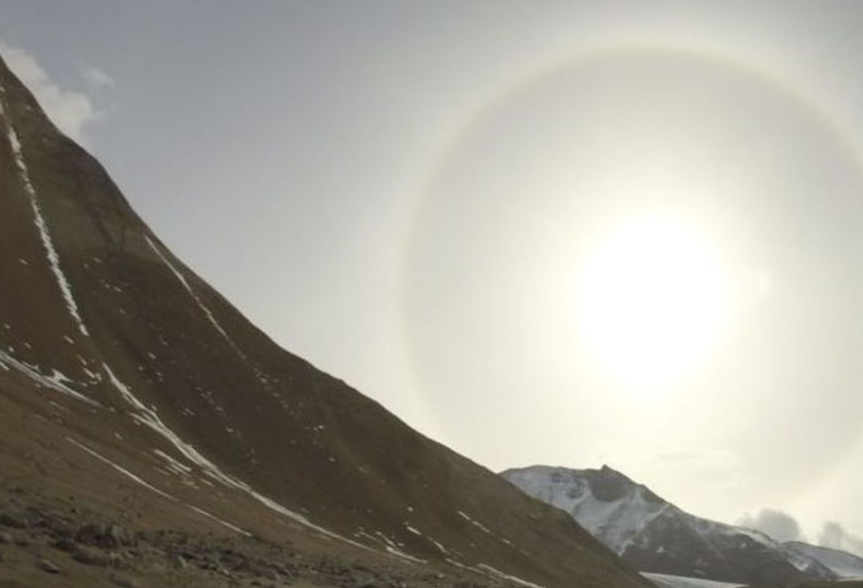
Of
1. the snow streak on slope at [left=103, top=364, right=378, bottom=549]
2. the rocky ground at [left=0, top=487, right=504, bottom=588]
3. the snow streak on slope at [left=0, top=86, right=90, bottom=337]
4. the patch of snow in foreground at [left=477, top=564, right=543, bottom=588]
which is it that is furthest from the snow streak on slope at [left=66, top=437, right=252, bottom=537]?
the patch of snow in foreground at [left=477, top=564, right=543, bottom=588]

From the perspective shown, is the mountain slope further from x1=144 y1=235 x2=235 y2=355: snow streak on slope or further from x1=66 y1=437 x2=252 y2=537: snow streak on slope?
x1=144 y1=235 x2=235 y2=355: snow streak on slope

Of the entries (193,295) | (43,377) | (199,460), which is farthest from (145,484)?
(193,295)

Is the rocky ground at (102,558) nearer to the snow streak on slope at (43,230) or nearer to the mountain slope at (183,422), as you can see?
the mountain slope at (183,422)

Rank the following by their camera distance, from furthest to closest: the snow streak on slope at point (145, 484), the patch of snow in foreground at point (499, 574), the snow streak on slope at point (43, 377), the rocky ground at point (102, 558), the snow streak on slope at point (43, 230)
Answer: the snow streak on slope at point (43, 230) < the patch of snow in foreground at point (499, 574) < the snow streak on slope at point (43, 377) < the snow streak on slope at point (145, 484) < the rocky ground at point (102, 558)

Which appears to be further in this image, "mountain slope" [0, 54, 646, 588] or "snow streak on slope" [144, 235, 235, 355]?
"snow streak on slope" [144, 235, 235, 355]

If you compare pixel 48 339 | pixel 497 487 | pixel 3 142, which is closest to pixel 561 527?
pixel 497 487

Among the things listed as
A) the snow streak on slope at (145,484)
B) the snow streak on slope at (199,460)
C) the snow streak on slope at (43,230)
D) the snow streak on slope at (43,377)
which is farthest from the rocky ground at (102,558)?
the snow streak on slope at (43,230)
